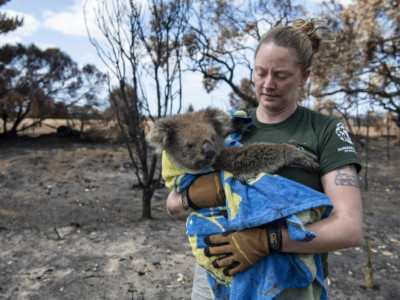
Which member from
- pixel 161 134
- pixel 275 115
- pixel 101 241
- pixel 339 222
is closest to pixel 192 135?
pixel 161 134

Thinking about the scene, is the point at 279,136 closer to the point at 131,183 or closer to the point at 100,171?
the point at 131,183

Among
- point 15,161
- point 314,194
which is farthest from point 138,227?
point 15,161

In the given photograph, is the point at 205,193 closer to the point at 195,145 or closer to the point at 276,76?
the point at 195,145

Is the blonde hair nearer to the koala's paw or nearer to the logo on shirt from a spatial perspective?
the logo on shirt

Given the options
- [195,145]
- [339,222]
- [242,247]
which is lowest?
[242,247]

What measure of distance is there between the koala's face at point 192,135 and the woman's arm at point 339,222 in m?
0.69

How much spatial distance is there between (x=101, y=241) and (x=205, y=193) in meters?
3.73

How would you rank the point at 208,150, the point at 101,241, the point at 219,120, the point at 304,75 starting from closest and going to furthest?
the point at 304,75, the point at 208,150, the point at 219,120, the point at 101,241

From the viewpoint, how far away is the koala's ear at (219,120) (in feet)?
6.95

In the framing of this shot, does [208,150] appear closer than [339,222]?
No

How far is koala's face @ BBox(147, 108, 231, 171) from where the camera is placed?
200 centimetres

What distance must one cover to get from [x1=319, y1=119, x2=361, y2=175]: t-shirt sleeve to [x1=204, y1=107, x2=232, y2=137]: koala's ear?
0.63 metres

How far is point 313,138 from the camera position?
1.65 m

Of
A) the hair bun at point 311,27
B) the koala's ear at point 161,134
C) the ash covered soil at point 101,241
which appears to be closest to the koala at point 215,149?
the koala's ear at point 161,134
